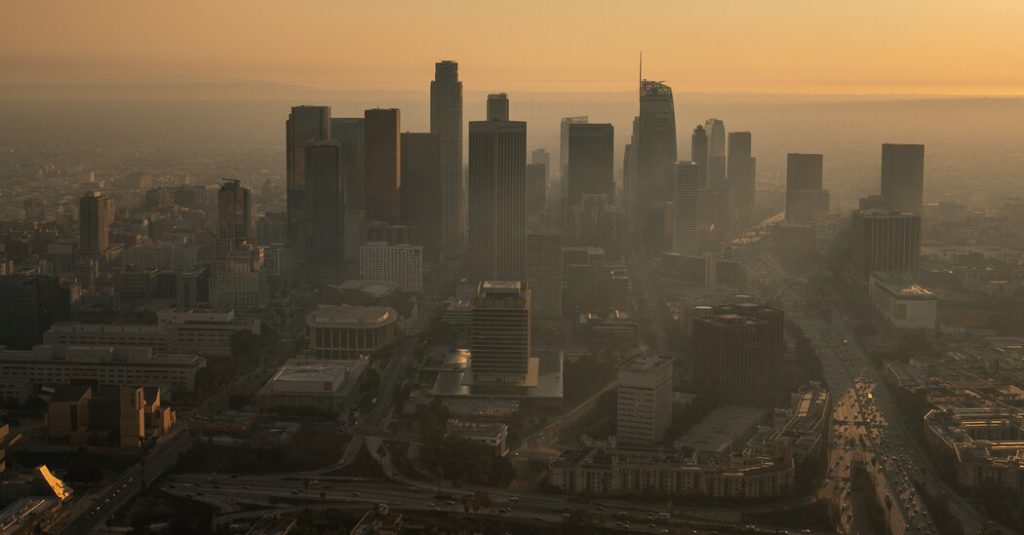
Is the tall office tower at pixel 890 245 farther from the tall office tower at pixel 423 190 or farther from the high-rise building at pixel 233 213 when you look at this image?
the high-rise building at pixel 233 213

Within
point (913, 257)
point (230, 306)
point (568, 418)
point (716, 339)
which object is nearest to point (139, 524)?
point (568, 418)

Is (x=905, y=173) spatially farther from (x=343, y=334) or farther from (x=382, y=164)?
(x=343, y=334)

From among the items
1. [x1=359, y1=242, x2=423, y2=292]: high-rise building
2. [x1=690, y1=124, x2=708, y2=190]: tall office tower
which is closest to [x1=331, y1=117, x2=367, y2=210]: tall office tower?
[x1=359, y1=242, x2=423, y2=292]: high-rise building

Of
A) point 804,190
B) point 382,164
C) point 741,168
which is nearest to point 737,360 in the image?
point 382,164

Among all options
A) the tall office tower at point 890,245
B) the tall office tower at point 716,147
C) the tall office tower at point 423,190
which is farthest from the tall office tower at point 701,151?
the tall office tower at point 890,245

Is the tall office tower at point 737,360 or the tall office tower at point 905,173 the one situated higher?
the tall office tower at point 905,173

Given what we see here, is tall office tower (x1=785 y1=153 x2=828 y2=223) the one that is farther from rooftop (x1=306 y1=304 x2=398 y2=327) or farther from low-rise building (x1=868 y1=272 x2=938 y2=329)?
rooftop (x1=306 y1=304 x2=398 y2=327)
